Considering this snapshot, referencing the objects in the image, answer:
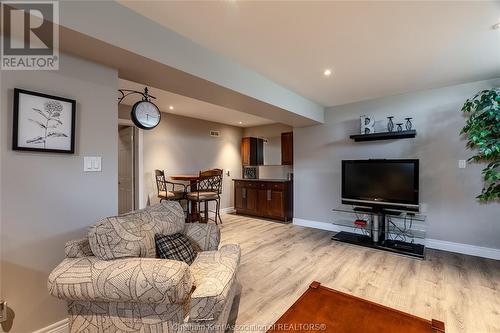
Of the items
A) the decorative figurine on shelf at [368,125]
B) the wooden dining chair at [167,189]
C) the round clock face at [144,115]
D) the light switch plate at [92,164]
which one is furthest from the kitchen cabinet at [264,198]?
the light switch plate at [92,164]

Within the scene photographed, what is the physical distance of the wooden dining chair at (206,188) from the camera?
14.0 ft

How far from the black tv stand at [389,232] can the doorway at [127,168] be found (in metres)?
3.94

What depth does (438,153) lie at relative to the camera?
3393 millimetres

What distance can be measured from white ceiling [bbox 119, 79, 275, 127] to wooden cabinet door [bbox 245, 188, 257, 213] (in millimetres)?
1781

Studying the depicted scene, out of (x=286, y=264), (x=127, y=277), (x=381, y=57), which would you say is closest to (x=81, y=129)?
(x=127, y=277)

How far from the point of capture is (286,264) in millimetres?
2879

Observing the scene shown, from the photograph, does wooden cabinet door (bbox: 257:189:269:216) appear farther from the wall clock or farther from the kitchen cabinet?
the wall clock

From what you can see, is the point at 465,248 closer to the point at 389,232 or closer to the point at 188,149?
the point at 389,232

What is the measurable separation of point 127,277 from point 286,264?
2097mm

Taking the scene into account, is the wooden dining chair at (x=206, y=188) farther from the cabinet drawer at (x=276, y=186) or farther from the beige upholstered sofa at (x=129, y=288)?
the beige upholstered sofa at (x=129, y=288)

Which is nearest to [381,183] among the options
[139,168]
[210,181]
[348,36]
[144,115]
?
[348,36]

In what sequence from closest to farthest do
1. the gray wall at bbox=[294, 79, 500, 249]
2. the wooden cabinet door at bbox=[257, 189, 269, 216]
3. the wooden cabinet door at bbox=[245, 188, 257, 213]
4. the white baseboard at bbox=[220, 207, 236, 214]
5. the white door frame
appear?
the gray wall at bbox=[294, 79, 500, 249] → the white door frame → the wooden cabinet door at bbox=[257, 189, 269, 216] → the wooden cabinet door at bbox=[245, 188, 257, 213] → the white baseboard at bbox=[220, 207, 236, 214]

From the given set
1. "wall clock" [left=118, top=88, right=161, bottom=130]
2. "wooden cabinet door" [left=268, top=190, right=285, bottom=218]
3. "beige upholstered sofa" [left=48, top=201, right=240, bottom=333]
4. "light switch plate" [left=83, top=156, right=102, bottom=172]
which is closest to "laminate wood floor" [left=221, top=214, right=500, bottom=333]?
"beige upholstered sofa" [left=48, top=201, right=240, bottom=333]

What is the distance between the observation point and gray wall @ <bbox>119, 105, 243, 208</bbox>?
183 inches
